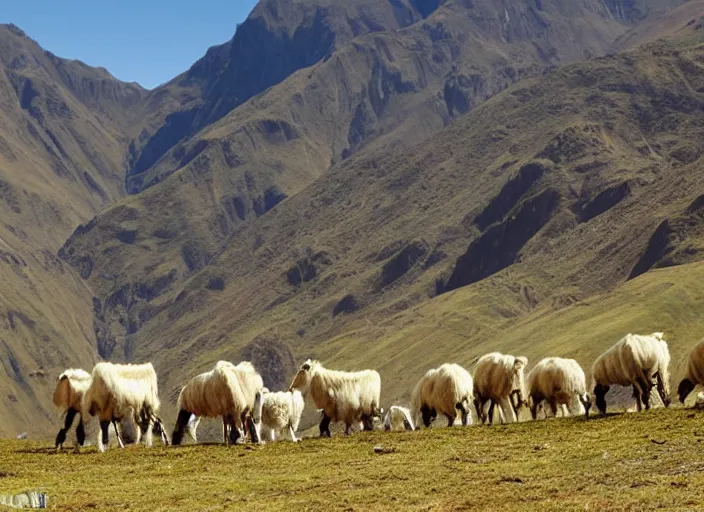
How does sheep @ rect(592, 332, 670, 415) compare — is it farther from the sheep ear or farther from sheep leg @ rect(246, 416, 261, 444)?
sheep leg @ rect(246, 416, 261, 444)

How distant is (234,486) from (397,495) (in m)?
5.64

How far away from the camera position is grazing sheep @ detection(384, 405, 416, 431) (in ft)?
169

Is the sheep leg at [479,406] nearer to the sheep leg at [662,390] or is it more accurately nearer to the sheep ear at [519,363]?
the sheep ear at [519,363]

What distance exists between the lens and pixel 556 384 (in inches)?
1869

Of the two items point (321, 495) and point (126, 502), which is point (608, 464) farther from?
point (126, 502)

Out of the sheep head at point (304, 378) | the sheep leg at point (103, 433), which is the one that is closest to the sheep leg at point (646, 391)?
the sheep head at point (304, 378)

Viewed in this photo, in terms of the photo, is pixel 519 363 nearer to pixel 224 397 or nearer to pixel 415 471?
pixel 224 397

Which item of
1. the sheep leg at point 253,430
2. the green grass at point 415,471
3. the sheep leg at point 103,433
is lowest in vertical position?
the green grass at point 415,471

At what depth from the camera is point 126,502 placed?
32875mm

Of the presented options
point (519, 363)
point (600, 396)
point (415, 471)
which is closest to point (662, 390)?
point (600, 396)

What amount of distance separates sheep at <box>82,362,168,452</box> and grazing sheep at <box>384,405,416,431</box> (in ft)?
34.0

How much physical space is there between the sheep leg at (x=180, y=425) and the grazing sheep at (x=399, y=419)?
8.82 metres

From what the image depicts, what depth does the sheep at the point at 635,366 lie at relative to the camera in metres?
44.4

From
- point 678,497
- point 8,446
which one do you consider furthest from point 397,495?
point 8,446
